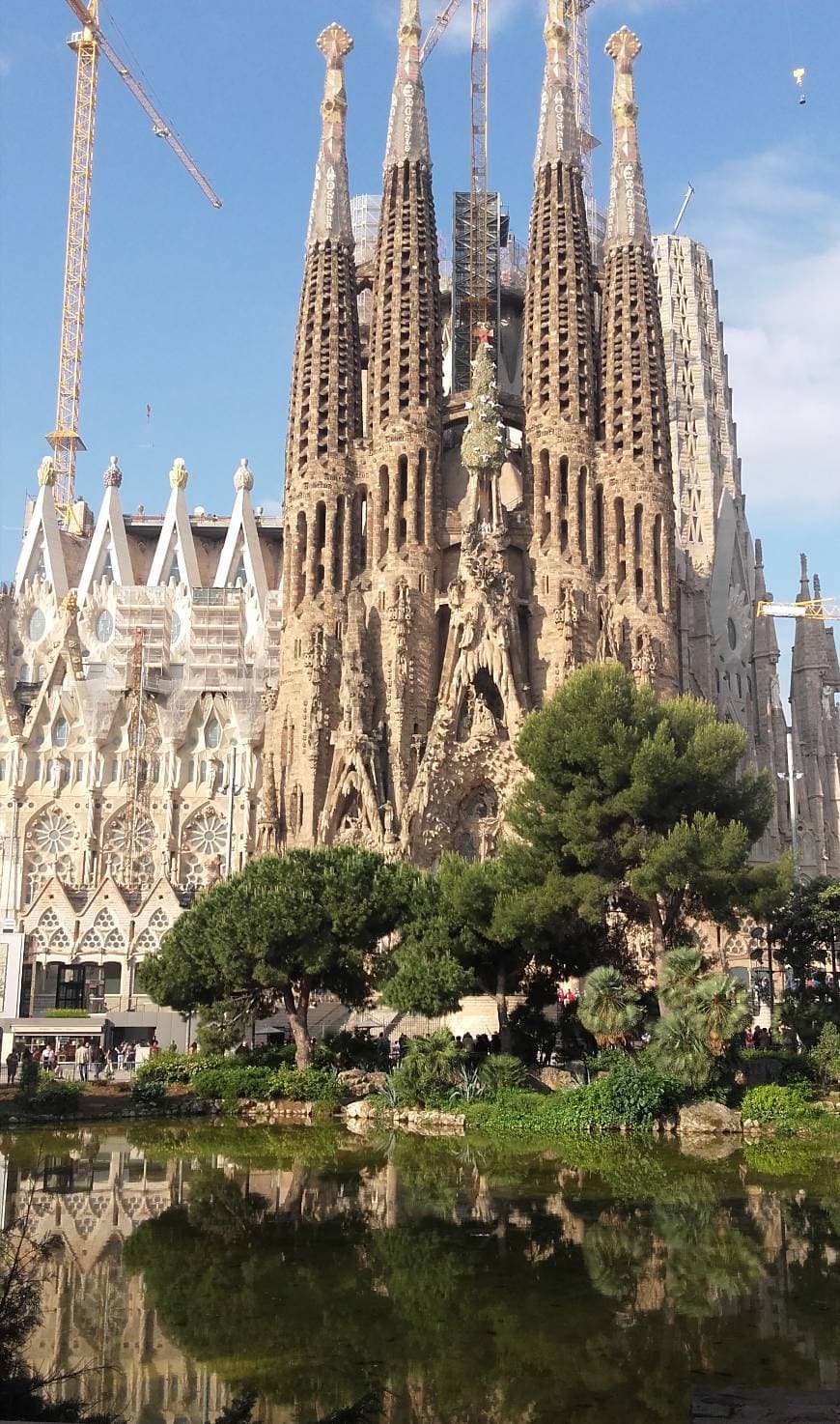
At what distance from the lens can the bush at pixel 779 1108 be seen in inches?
1021

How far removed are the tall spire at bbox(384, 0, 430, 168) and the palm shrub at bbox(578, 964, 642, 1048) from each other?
137 feet

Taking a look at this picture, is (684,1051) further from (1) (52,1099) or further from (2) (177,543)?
(2) (177,543)

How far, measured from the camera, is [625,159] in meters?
60.2

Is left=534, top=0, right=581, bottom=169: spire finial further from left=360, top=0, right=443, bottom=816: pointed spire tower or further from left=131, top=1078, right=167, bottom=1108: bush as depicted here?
left=131, top=1078, right=167, bottom=1108: bush

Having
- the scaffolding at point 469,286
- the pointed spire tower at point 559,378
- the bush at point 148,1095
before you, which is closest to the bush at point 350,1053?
the bush at point 148,1095

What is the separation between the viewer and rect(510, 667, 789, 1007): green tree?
32.0m

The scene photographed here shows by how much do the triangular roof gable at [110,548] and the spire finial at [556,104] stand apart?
102 feet

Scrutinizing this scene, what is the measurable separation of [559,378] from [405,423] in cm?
680

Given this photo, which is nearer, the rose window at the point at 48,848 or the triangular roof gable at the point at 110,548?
the rose window at the point at 48,848

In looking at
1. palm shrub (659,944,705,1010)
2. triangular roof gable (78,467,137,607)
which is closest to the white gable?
triangular roof gable (78,467,137,607)

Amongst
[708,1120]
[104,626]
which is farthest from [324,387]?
[708,1120]

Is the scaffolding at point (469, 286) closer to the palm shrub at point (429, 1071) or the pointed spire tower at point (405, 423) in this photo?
the pointed spire tower at point (405, 423)

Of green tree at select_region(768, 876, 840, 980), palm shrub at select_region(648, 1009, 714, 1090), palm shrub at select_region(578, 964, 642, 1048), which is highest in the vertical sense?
green tree at select_region(768, 876, 840, 980)

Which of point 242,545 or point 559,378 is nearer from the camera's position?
point 559,378
